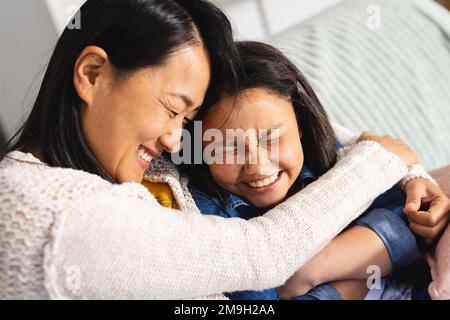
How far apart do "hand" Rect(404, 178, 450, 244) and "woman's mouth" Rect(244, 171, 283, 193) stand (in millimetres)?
223

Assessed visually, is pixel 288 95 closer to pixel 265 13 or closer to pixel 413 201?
pixel 413 201

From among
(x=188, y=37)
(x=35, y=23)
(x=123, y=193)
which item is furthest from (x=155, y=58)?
(x=35, y=23)

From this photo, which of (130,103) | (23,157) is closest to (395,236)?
(130,103)

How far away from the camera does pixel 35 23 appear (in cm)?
125

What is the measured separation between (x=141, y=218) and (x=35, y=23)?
757 millimetres

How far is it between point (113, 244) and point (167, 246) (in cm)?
7

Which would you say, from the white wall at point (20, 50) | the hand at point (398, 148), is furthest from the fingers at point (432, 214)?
the white wall at point (20, 50)

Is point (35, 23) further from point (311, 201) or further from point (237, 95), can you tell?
point (311, 201)

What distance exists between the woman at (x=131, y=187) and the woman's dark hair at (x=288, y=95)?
0.22 feet

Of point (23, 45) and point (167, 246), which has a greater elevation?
point (23, 45)

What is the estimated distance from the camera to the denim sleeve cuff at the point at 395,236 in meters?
0.95

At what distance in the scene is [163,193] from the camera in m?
0.93

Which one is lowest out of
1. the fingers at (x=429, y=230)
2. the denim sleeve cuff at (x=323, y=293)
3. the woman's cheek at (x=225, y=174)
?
the denim sleeve cuff at (x=323, y=293)

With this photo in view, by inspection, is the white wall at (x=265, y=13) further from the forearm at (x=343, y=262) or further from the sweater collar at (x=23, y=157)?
the sweater collar at (x=23, y=157)
